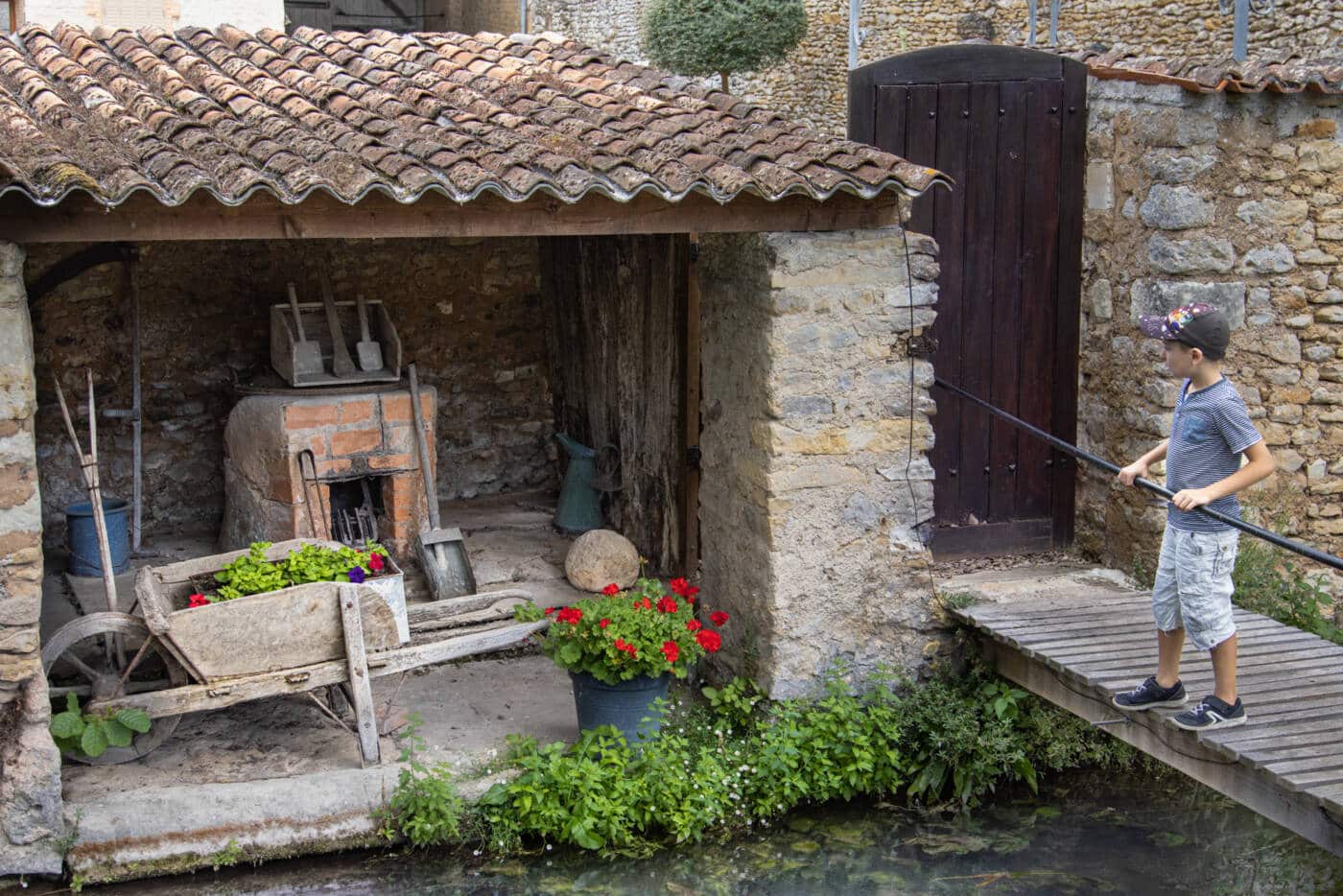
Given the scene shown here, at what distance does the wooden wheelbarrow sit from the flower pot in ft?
1.91

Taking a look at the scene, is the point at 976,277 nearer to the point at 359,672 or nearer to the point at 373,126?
the point at 373,126

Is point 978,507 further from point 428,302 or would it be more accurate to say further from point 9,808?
point 9,808

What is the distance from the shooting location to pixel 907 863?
5.67m

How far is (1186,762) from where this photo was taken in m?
5.21

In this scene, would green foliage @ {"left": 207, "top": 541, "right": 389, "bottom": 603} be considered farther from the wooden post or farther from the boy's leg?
the boy's leg

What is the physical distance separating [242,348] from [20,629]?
387 centimetres

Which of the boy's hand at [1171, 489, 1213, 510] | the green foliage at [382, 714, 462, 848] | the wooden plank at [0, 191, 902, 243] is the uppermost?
the wooden plank at [0, 191, 902, 243]

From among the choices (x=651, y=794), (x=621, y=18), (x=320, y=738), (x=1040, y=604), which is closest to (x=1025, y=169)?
(x=1040, y=604)

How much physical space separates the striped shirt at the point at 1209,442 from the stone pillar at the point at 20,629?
4.13 metres

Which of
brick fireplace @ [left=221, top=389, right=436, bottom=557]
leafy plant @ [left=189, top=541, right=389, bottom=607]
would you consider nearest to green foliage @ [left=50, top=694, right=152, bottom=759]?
leafy plant @ [left=189, top=541, right=389, bottom=607]

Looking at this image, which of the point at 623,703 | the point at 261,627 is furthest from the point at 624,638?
the point at 261,627

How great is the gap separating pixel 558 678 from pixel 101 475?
3.41 meters

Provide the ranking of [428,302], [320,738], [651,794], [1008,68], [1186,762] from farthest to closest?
[428,302] < [1008,68] < [320,738] < [651,794] < [1186,762]

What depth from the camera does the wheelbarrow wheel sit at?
222 inches
